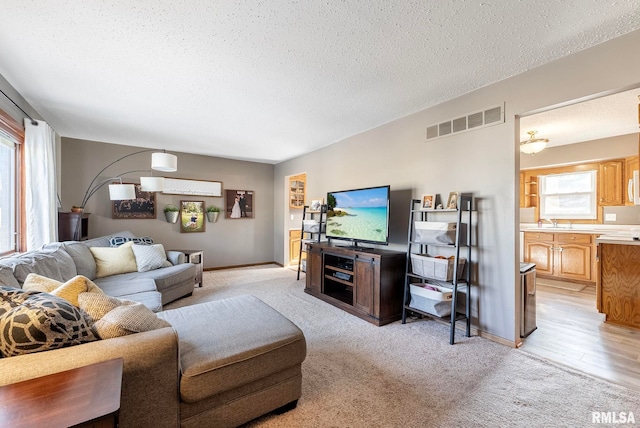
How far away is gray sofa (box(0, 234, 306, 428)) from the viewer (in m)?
1.08

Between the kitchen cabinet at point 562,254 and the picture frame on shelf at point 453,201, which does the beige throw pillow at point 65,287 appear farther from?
the kitchen cabinet at point 562,254

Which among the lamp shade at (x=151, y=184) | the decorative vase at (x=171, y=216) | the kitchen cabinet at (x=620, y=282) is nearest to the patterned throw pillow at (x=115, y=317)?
the lamp shade at (x=151, y=184)

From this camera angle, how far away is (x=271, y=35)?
1835mm

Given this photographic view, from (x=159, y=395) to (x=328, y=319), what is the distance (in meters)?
2.07

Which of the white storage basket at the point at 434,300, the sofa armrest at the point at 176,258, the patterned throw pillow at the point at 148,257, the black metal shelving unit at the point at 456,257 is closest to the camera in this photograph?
the black metal shelving unit at the point at 456,257

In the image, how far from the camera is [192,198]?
536cm

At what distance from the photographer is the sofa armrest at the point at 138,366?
3.21 ft

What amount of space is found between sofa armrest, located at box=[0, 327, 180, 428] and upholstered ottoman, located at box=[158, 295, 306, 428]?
9 cm

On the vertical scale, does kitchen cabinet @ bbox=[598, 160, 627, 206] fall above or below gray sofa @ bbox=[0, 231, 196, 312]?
above

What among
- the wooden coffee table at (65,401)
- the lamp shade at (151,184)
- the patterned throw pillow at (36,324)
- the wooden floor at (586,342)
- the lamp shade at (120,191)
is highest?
the lamp shade at (151,184)

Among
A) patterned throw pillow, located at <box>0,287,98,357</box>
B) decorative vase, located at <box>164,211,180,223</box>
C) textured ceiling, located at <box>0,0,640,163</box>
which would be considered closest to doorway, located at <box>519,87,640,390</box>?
textured ceiling, located at <box>0,0,640,163</box>

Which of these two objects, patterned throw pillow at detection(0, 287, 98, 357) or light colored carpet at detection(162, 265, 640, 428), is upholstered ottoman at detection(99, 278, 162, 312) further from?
patterned throw pillow at detection(0, 287, 98, 357)

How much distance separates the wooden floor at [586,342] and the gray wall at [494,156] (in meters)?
0.35

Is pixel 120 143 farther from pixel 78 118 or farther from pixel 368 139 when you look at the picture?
pixel 368 139
